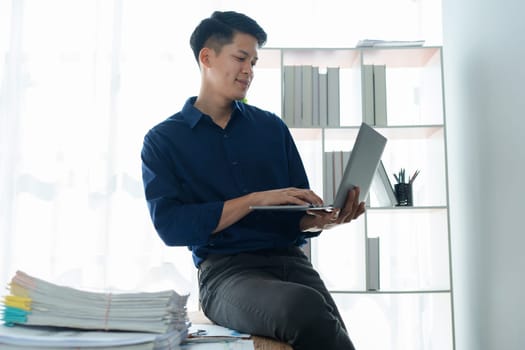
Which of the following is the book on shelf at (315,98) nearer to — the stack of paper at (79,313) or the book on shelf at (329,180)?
the book on shelf at (329,180)

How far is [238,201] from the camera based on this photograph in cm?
143

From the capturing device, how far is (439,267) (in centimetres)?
228

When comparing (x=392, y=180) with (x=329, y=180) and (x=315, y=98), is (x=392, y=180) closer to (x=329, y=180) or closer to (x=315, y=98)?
(x=329, y=180)

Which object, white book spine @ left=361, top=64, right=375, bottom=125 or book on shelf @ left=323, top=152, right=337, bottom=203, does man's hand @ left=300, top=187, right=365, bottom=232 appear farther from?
white book spine @ left=361, top=64, right=375, bottom=125

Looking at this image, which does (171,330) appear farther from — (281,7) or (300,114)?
(281,7)

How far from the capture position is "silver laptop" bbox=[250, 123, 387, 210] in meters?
1.40

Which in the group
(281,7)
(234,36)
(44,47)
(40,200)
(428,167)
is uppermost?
(281,7)

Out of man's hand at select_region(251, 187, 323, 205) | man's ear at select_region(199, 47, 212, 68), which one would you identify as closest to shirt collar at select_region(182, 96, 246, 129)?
man's ear at select_region(199, 47, 212, 68)

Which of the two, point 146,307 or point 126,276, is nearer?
point 146,307

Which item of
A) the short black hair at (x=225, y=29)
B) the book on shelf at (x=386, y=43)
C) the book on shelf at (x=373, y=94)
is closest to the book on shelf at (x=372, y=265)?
the book on shelf at (x=373, y=94)

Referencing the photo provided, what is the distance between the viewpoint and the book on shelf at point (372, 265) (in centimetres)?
219

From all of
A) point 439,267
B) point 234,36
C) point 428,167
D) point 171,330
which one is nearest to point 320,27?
point 428,167

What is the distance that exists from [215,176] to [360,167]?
0.41 metres

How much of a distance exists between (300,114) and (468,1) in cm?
78
